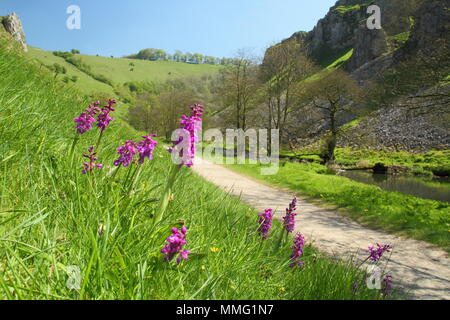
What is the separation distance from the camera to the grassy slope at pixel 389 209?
28.1ft

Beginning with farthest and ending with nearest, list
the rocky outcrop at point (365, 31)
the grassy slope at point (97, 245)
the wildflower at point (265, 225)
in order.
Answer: the rocky outcrop at point (365, 31) → the wildflower at point (265, 225) → the grassy slope at point (97, 245)

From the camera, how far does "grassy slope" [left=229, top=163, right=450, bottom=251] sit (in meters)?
8.58

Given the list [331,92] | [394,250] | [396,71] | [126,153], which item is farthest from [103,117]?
[331,92]

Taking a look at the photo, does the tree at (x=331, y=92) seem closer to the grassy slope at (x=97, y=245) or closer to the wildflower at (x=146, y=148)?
the grassy slope at (x=97, y=245)

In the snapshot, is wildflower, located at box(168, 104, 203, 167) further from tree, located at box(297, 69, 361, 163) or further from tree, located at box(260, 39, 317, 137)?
tree, located at box(297, 69, 361, 163)

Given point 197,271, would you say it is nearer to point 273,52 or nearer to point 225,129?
point 273,52

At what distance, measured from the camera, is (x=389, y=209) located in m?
10.6

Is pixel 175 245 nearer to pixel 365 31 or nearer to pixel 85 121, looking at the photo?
pixel 85 121

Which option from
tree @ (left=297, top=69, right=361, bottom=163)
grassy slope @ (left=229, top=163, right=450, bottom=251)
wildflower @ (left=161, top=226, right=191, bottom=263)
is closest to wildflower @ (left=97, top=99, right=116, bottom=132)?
wildflower @ (left=161, top=226, right=191, bottom=263)

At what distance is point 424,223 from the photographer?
29.8 feet

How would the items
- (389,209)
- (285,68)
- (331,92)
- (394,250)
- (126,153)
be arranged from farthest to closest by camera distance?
(331,92), (285,68), (389,209), (394,250), (126,153)

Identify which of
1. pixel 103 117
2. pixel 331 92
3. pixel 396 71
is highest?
pixel 331 92

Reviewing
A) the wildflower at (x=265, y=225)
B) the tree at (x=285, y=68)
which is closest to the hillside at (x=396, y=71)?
the tree at (x=285, y=68)
